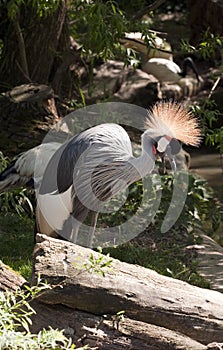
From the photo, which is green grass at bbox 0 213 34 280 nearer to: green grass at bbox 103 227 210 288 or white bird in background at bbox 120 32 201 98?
green grass at bbox 103 227 210 288

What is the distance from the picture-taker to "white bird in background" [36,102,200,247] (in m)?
4.89

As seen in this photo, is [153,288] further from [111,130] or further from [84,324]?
[111,130]

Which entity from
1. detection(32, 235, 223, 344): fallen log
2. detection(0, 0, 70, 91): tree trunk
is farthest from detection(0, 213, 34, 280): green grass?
detection(0, 0, 70, 91): tree trunk

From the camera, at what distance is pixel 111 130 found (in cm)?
505

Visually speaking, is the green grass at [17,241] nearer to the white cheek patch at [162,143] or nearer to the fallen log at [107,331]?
the white cheek patch at [162,143]

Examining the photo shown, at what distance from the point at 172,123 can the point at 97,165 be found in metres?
0.56

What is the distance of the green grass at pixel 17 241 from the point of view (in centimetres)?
527

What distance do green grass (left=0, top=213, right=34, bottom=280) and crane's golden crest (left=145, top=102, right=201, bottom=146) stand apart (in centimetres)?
127

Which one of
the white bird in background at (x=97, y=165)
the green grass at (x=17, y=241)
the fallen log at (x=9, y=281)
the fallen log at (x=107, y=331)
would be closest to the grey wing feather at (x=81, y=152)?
the white bird in background at (x=97, y=165)

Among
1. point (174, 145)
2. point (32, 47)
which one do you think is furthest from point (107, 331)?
point (32, 47)

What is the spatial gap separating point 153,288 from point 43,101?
4046 millimetres

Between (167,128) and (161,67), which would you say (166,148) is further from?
(161,67)

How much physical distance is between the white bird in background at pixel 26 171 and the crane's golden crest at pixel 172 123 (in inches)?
33.3

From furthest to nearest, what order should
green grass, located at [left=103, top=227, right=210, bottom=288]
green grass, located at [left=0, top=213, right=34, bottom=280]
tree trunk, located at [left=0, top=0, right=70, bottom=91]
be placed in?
1. tree trunk, located at [left=0, top=0, right=70, bottom=91]
2. green grass, located at [left=103, top=227, right=210, bottom=288]
3. green grass, located at [left=0, top=213, right=34, bottom=280]
